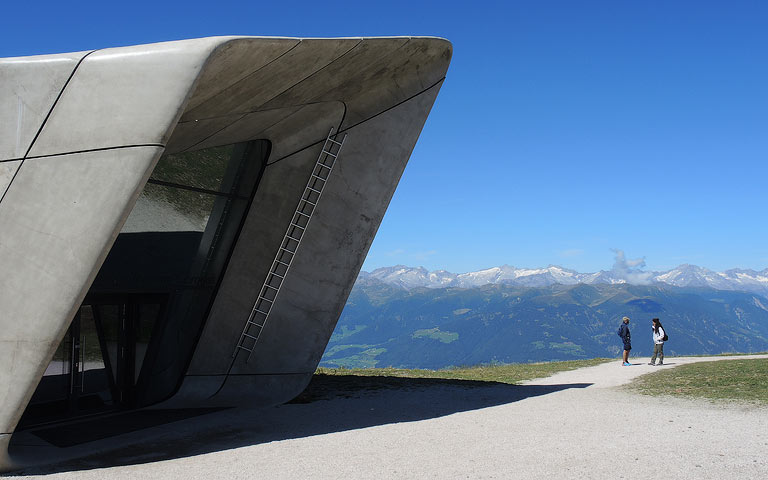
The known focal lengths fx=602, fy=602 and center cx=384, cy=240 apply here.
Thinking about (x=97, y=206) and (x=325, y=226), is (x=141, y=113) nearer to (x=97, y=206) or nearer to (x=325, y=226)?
(x=97, y=206)

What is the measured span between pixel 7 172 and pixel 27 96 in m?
1.12

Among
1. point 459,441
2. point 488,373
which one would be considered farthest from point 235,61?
point 488,373

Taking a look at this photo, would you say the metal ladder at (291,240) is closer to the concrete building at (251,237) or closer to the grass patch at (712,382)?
the concrete building at (251,237)

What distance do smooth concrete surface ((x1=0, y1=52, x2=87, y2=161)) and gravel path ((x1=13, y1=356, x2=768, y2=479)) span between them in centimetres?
468

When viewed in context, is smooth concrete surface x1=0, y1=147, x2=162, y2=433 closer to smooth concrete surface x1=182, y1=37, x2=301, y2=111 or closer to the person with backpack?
smooth concrete surface x1=182, y1=37, x2=301, y2=111

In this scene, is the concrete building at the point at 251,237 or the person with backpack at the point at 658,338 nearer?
the concrete building at the point at 251,237

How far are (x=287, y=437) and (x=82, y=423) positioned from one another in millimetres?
4736

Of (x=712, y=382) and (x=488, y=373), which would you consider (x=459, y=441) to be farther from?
(x=488, y=373)

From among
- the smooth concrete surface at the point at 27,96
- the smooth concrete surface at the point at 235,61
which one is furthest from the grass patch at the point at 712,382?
the smooth concrete surface at the point at 27,96

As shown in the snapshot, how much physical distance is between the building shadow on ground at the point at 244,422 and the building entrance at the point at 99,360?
0.85 meters

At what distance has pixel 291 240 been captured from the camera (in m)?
13.9

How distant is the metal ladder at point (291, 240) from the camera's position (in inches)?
543

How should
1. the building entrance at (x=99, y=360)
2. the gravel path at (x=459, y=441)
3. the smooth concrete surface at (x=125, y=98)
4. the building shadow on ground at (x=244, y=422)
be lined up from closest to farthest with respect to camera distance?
the gravel path at (x=459, y=441) → the smooth concrete surface at (x=125, y=98) → the building shadow on ground at (x=244, y=422) → the building entrance at (x=99, y=360)

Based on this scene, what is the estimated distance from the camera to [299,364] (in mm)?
14656
